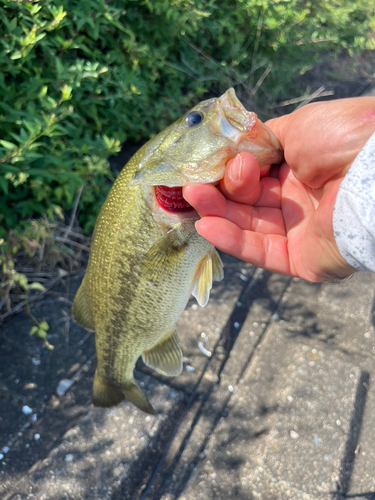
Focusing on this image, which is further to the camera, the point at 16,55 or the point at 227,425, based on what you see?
the point at 227,425

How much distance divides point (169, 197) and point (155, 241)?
0.20 m

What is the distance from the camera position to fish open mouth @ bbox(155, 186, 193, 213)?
1617mm

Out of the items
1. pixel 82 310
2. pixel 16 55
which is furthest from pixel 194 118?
pixel 16 55

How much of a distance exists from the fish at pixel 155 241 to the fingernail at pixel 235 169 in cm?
4

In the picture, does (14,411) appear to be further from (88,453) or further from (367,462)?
(367,462)

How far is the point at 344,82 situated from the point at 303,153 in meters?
5.53

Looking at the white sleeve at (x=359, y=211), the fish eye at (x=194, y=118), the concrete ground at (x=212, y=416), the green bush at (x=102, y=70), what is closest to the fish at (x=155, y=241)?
the fish eye at (x=194, y=118)

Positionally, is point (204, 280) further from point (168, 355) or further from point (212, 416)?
point (212, 416)

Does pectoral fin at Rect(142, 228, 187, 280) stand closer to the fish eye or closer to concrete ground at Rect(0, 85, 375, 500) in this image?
the fish eye

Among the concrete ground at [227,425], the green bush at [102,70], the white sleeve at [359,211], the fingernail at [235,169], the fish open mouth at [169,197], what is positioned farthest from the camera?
the green bush at [102,70]

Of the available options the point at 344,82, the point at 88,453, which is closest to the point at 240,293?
the point at 88,453

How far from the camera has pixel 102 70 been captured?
8.52 ft

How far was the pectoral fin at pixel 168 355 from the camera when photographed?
2.16 metres

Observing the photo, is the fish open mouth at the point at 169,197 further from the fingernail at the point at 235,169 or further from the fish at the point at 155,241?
the fingernail at the point at 235,169
